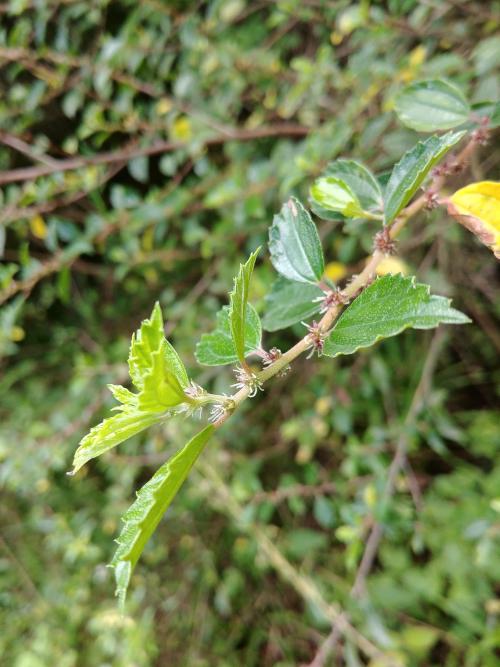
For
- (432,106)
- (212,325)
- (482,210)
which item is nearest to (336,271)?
(212,325)

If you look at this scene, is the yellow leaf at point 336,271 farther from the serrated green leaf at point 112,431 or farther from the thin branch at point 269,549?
the serrated green leaf at point 112,431

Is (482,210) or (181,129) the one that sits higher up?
(482,210)

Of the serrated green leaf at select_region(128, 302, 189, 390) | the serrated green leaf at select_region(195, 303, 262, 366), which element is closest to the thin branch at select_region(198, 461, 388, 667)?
the serrated green leaf at select_region(195, 303, 262, 366)

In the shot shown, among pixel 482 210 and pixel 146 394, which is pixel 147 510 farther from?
pixel 482 210

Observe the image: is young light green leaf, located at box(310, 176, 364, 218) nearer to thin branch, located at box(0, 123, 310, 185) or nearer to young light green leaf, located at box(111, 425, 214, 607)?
young light green leaf, located at box(111, 425, 214, 607)

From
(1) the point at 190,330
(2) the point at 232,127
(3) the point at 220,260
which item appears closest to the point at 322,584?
(1) the point at 190,330
